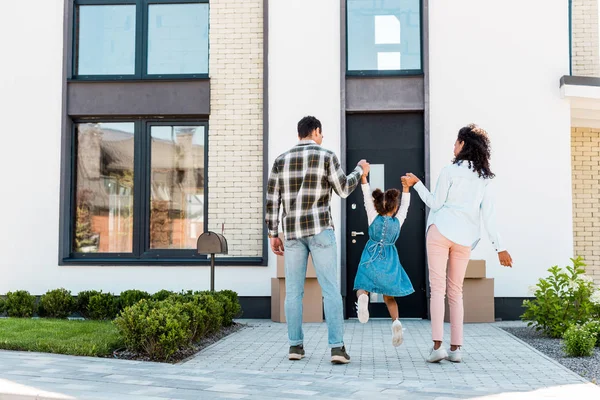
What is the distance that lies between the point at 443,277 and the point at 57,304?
5.75 meters

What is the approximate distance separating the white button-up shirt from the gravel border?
1259 mm

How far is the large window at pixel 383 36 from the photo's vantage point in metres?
10.9

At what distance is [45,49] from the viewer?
1136 centimetres

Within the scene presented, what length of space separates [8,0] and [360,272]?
7.42m

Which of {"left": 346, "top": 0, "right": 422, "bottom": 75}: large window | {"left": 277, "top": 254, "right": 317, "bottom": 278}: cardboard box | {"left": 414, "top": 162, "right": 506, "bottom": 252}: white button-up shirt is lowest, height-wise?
{"left": 277, "top": 254, "right": 317, "bottom": 278}: cardboard box

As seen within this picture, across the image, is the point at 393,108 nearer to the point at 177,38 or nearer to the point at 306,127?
the point at 177,38

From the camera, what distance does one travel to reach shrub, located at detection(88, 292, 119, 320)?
1004 cm

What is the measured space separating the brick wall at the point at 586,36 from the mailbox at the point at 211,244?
5800 mm

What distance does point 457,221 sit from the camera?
263 inches

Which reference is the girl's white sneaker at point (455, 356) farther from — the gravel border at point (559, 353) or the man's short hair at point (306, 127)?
the man's short hair at point (306, 127)

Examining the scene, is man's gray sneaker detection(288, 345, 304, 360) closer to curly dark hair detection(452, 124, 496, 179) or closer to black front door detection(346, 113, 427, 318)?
curly dark hair detection(452, 124, 496, 179)

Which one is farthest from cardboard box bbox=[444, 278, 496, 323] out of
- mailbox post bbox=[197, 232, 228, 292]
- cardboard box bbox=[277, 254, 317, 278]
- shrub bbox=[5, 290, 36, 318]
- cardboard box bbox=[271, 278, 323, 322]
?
shrub bbox=[5, 290, 36, 318]

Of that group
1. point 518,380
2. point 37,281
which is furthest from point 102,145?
point 518,380

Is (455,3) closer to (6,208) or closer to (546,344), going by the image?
(546,344)
